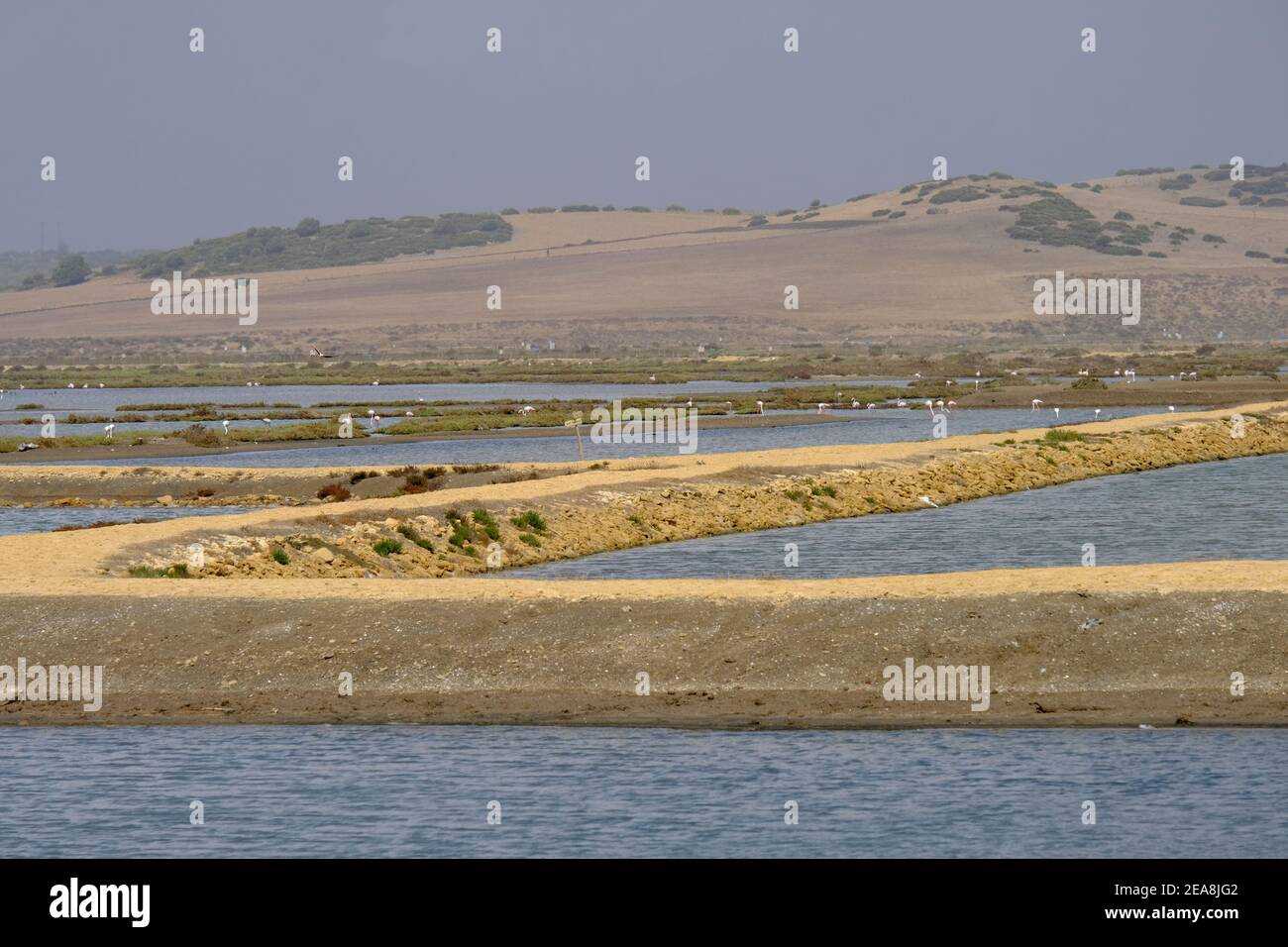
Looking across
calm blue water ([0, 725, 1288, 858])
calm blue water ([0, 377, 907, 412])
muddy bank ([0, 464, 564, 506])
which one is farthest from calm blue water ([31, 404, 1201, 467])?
calm blue water ([0, 725, 1288, 858])

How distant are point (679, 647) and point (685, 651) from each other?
139mm

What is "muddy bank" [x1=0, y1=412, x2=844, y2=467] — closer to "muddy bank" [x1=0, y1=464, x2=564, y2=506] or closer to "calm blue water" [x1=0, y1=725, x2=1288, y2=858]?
"muddy bank" [x1=0, y1=464, x2=564, y2=506]

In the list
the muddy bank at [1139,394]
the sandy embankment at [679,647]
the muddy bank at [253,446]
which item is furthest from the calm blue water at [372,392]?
the sandy embankment at [679,647]

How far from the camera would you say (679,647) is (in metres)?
24.7

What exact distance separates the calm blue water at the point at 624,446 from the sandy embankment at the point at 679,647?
38.5 metres

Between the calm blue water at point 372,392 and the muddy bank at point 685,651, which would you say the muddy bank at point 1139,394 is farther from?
the muddy bank at point 685,651

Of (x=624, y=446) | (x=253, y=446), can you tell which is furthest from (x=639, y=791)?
(x=253, y=446)

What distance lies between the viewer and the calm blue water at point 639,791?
17938mm

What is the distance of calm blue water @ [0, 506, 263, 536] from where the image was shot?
158 feet

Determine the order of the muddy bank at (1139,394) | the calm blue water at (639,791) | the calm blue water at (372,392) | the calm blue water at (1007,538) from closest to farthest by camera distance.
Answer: the calm blue water at (639,791) < the calm blue water at (1007,538) < the muddy bank at (1139,394) < the calm blue water at (372,392)

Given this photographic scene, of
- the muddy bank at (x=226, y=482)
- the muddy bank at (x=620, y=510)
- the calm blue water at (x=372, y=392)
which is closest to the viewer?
the muddy bank at (x=620, y=510)
